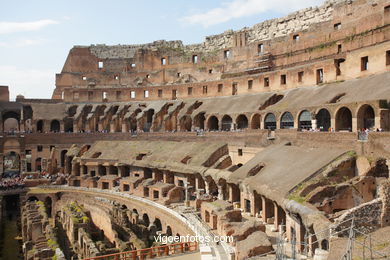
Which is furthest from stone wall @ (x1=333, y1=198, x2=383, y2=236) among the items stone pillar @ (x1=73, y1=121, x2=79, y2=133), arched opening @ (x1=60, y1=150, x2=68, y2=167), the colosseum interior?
stone pillar @ (x1=73, y1=121, x2=79, y2=133)

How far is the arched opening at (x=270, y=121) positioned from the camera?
33778mm

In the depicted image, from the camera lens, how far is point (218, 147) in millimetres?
33500

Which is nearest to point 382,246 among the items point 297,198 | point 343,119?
point 297,198

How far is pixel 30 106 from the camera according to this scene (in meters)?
50.7

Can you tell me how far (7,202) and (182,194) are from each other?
20.4m

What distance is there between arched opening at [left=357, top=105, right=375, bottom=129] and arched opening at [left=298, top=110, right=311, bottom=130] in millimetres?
4683

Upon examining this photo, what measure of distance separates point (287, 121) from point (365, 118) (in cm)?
727

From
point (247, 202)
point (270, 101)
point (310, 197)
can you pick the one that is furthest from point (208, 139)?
point (310, 197)

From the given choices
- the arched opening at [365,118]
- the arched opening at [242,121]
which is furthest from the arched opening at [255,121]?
the arched opening at [365,118]

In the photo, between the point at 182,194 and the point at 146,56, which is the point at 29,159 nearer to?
the point at 146,56

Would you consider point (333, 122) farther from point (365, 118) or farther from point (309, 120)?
point (309, 120)

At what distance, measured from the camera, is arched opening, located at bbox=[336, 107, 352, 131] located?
27100 mm

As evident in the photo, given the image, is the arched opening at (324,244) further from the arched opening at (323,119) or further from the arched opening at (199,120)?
the arched opening at (199,120)

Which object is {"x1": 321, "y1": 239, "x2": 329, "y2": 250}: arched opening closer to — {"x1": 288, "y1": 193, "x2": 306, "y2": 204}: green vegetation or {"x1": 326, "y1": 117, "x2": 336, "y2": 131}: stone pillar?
{"x1": 288, "y1": 193, "x2": 306, "y2": 204}: green vegetation
